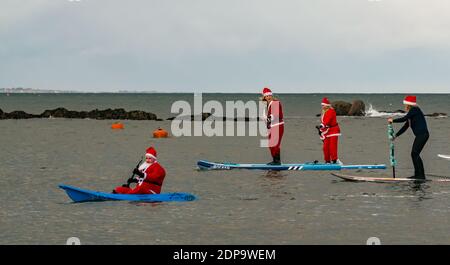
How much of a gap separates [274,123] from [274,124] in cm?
4

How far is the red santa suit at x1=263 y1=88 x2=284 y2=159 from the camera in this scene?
88.2 feet

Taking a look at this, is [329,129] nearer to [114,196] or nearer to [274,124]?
[274,124]

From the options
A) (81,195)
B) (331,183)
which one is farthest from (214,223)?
(331,183)

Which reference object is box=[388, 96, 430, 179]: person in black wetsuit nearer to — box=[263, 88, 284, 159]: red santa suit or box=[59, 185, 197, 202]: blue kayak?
box=[263, 88, 284, 159]: red santa suit

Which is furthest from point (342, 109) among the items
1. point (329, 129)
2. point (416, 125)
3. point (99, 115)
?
point (416, 125)

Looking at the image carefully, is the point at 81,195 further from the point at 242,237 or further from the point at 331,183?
the point at 331,183

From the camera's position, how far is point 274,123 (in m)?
27.2

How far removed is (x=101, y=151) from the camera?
Result: 38.2 meters

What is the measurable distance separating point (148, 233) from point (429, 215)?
6.50 metres

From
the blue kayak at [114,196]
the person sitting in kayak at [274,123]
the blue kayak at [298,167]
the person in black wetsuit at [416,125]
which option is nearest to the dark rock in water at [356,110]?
the blue kayak at [298,167]

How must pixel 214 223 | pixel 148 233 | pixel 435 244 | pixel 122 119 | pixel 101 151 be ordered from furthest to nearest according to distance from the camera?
pixel 122 119
pixel 101 151
pixel 214 223
pixel 148 233
pixel 435 244

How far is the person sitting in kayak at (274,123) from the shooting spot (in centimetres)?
2688

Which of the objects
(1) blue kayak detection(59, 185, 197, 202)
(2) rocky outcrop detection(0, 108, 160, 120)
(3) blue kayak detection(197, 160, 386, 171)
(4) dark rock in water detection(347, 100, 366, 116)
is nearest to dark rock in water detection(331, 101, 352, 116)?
(4) dark rock in water detection(347, 100, 366, 116)

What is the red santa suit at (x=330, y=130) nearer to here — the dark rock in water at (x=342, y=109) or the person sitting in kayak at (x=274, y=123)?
the person sitting in kayak at (x=274, y=123)
